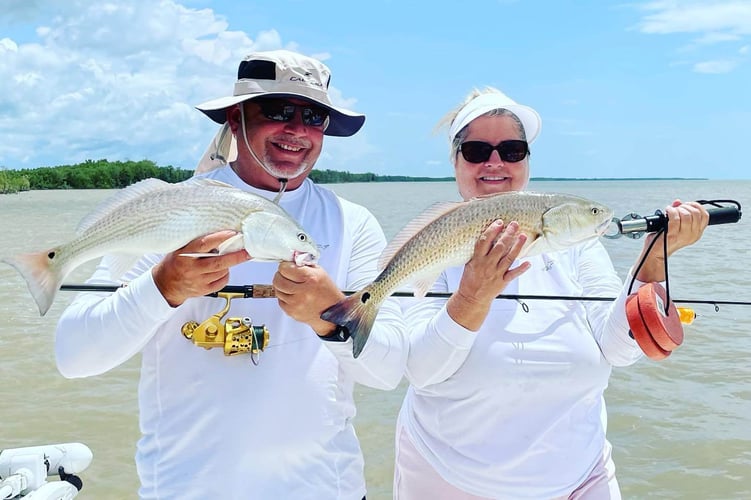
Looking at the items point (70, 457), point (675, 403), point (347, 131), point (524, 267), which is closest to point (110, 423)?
point (70, 457)

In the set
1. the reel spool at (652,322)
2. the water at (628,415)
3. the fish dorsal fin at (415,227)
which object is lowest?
the water at (628,415)

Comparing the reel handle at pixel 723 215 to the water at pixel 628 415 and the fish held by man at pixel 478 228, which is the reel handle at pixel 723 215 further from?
the water at pixel 628 415

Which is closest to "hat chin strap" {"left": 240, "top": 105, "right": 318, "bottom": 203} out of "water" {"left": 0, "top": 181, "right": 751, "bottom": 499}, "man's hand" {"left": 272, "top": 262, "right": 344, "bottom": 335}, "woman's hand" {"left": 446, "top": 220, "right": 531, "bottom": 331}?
"man's hand" {"left": 272, "top": 262, "right": 344, "bottom": 335}

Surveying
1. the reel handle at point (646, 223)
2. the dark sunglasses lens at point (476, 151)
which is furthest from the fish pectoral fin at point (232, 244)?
the reel handle at point (646, 223)

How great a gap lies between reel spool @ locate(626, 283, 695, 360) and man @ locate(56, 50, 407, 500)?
100 cm

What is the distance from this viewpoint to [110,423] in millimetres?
7039

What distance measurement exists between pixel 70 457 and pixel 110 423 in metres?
3.96

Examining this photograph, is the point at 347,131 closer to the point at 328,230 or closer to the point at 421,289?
the point at 328,230

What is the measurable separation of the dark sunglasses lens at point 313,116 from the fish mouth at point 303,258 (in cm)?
64

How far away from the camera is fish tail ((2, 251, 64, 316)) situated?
2.23 m

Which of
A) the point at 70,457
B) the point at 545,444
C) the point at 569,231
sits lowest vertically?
the point at 70,457

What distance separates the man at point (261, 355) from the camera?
2.30 m

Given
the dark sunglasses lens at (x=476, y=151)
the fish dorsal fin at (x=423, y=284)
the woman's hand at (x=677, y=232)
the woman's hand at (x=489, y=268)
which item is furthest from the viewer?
the dark sunglasses lens at (x=476, y=151)

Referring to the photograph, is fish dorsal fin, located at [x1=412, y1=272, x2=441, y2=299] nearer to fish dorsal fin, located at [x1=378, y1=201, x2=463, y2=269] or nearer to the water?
fish dorsal fin, located at [x1=378, y1=201, x2=463, y2=269]
